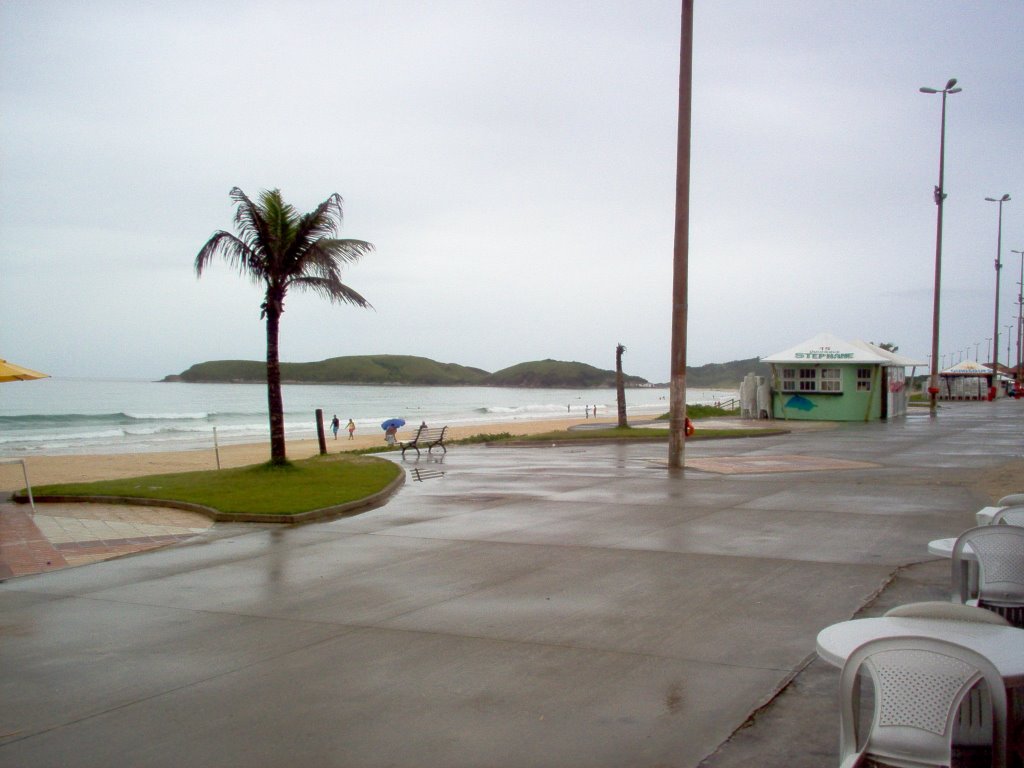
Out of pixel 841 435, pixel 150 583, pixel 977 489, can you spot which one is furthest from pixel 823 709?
pixel 841 435

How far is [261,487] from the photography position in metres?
15.1

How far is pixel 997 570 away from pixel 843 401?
31857 millimetres

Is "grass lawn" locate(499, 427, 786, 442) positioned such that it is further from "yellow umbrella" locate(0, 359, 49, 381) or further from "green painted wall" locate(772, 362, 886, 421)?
"yellow umbrella" locate(0, 359, 49, 381)

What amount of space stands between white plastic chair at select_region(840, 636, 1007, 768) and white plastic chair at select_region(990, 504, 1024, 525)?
3.12 m

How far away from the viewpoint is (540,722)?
4809 millimetres

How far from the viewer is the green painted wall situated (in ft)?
115

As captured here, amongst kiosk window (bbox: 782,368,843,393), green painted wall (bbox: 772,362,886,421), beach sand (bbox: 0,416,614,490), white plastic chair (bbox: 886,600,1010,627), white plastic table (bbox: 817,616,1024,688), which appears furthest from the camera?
kiosk window (bbox: 782,368,843,393)

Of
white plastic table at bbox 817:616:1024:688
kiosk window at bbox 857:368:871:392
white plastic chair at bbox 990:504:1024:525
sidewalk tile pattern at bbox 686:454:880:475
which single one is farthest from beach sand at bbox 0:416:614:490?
white plastic table at bbox 817:616:1024:688

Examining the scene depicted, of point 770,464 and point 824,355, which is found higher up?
point 824,355

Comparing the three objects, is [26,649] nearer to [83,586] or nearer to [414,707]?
[83,586]

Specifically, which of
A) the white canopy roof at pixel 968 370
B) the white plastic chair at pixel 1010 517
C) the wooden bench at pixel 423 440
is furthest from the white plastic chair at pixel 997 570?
the white canopy roof at pixel 968 370

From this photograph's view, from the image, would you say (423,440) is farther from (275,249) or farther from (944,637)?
(944,637)

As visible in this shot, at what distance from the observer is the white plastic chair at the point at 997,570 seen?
498 centimetres

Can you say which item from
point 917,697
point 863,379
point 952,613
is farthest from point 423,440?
point 917,697
